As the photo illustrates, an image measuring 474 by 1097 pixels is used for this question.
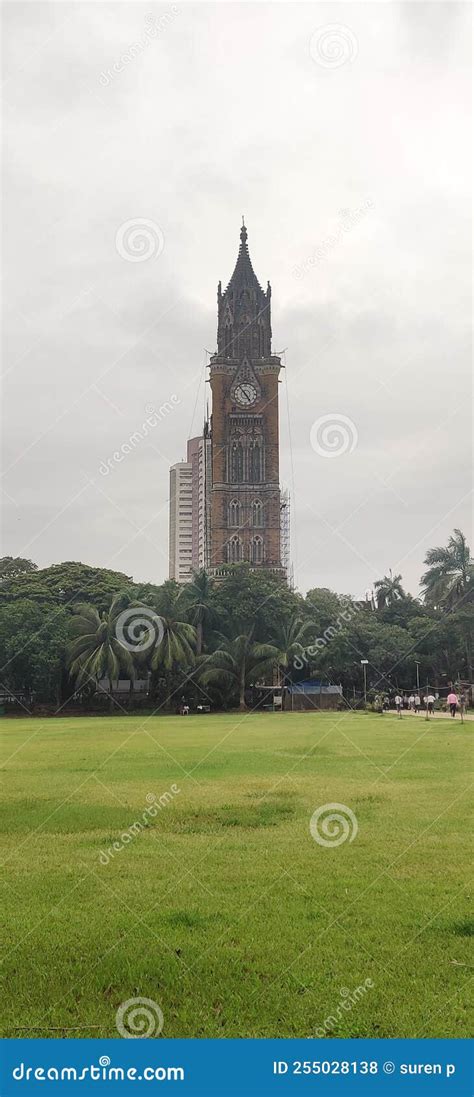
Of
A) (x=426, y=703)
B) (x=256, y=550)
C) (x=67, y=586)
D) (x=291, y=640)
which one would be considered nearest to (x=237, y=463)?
A: (x=256, y=550)

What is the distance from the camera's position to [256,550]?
325 feet

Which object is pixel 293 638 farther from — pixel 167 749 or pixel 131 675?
pixel 167 749

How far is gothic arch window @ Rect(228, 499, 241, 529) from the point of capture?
100 metres

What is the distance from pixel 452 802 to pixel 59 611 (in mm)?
45106

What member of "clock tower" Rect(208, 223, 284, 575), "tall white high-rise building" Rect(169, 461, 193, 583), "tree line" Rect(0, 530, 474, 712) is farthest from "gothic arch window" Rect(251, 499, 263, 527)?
"tall white high-rise building" Rect(169, 461, 193, 583)

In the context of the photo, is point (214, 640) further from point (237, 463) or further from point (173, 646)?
point (237, 463)

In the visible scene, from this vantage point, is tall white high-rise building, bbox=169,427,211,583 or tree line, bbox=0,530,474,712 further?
tall white high-rise building, bbox=169,427,211,583

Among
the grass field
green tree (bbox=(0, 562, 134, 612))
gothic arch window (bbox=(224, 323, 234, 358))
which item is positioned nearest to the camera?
the grass field

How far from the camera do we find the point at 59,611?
54812 millimetres

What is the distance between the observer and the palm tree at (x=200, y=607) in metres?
57.3

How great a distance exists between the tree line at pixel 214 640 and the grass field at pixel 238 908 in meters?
36.5

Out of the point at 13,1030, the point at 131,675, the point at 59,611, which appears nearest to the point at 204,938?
the point at 13,1030

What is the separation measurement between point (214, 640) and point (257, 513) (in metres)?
44.3

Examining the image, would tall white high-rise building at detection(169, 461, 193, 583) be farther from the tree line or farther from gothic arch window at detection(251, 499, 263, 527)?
the tree line
